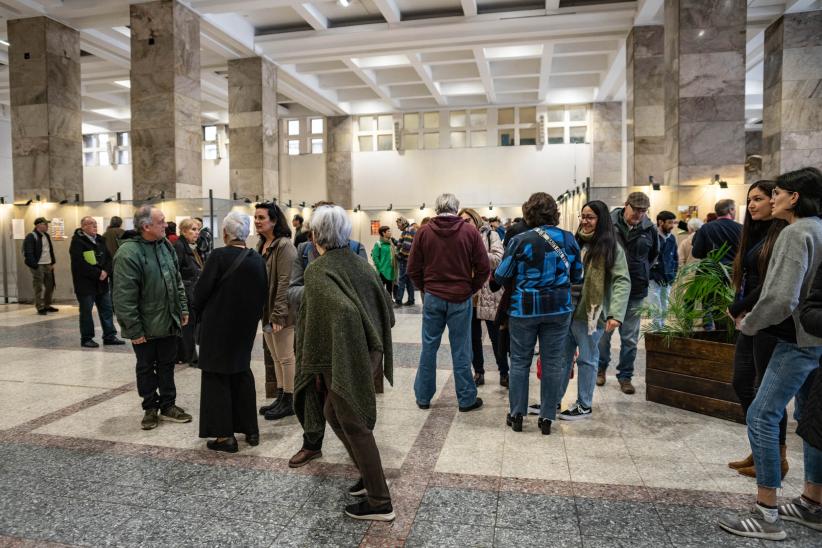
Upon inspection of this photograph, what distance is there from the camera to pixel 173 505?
113 inches

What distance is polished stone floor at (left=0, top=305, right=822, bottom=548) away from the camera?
259 cm

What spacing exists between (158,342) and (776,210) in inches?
158

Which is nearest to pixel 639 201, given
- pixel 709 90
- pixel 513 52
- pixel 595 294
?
pixel 595 294

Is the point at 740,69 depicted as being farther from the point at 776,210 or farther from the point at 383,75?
the point at 383,75

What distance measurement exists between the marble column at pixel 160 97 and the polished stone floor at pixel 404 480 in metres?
7.25

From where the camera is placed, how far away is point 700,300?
426 centimetres

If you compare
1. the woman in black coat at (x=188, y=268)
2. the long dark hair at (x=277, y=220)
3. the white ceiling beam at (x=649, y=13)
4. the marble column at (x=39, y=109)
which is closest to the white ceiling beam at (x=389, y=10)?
the white ceiling beam at (x=649, y=13)

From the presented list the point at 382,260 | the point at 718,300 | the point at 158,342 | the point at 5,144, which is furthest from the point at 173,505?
the point at 5,144

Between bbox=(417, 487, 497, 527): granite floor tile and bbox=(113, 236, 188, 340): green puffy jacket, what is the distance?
7.65ft

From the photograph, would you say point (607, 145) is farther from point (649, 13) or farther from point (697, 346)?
point (697, 346)

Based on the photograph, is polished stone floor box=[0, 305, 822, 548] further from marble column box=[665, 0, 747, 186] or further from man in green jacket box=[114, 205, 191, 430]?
marble column box=[665, 0, 747, 186]

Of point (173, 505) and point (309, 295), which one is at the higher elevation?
point (309, 295)

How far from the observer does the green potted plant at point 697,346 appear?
4.11m

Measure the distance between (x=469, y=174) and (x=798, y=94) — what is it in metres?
10.8
